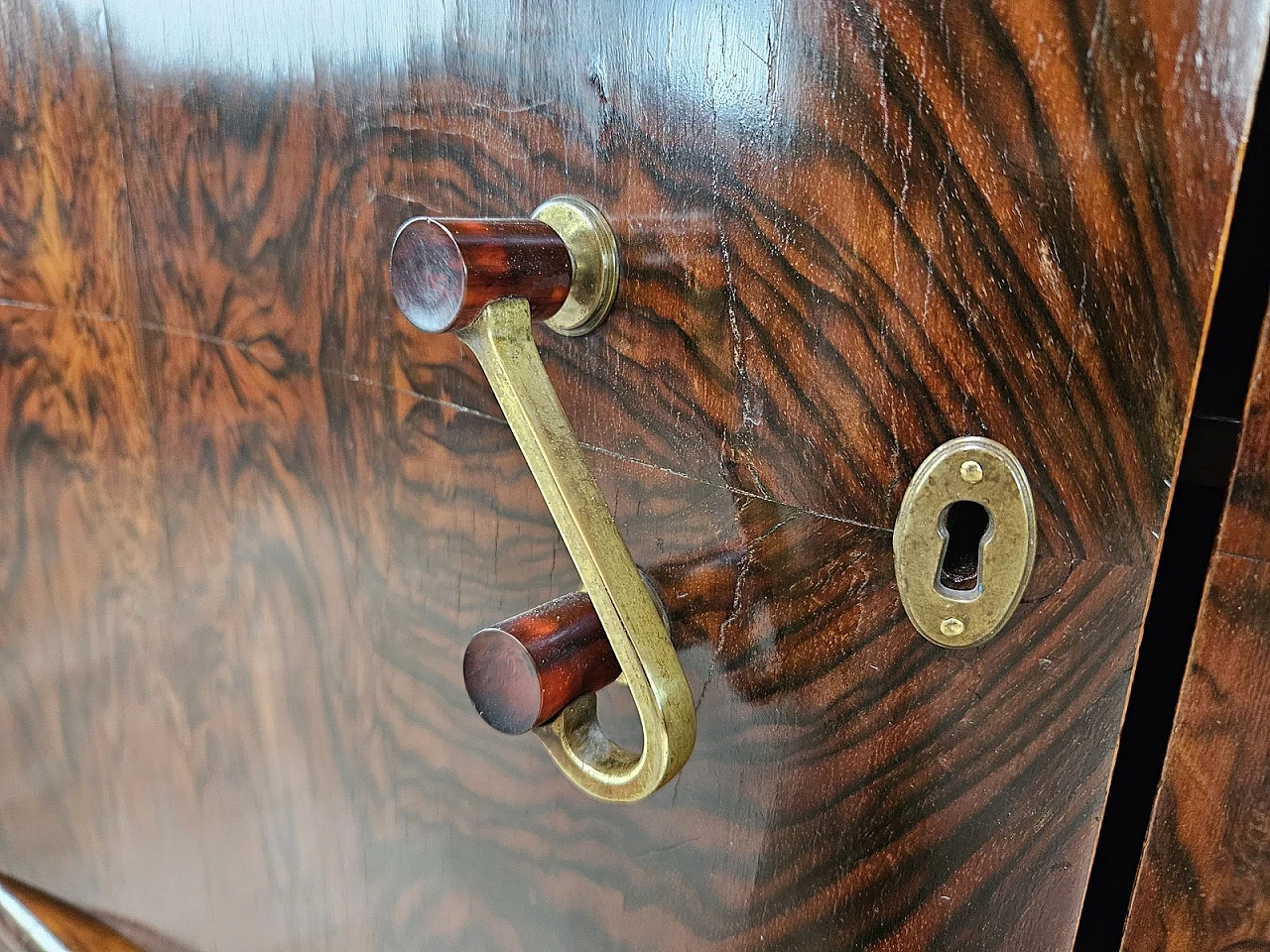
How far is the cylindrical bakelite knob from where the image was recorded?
11.6 inches

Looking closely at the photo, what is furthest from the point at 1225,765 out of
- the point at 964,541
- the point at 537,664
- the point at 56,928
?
the point at 56,928

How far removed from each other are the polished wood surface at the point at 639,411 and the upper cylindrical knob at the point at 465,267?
0.09ft

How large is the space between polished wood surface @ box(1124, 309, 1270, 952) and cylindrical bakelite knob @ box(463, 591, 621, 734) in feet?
0.52

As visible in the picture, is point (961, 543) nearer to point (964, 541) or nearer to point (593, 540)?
point (964, 541)

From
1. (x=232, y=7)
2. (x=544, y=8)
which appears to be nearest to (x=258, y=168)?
(x=232, y=7)

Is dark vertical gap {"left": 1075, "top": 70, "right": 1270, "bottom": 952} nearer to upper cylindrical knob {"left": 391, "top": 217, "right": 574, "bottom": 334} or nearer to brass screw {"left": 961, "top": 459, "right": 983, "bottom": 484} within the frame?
brass screw {"left": 961, "top": 459, "right": 983, "bottom": 484}

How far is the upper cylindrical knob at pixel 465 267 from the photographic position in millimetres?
276

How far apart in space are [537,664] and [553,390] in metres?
0.08

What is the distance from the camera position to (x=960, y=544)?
263 mm

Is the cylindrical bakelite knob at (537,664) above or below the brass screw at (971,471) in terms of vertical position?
below

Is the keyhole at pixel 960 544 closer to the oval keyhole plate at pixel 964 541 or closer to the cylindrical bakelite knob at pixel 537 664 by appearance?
the oval keyhole plate at pixel 964 541

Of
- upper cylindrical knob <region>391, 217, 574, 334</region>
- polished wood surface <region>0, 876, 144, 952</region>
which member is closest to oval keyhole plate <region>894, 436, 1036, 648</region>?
upper cylindrical knob <region>391, 217, 574, 334</region>

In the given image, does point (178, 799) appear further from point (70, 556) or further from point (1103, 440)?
point (1103, 440)

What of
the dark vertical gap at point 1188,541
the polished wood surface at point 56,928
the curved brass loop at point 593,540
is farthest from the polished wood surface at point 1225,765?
the polished wood surface at point 56,928
